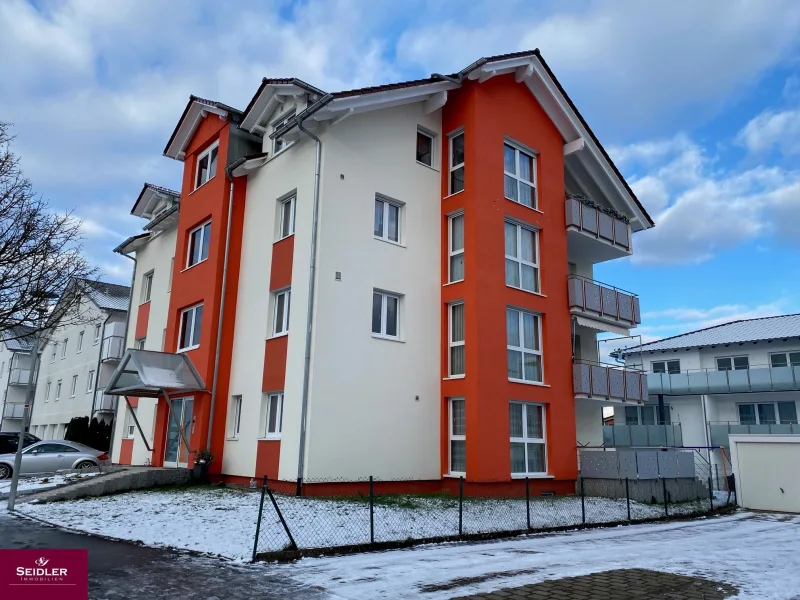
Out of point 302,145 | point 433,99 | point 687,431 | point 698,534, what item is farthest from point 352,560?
point 687,431

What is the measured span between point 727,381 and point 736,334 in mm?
4027

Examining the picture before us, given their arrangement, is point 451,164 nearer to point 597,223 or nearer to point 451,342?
point 451,342

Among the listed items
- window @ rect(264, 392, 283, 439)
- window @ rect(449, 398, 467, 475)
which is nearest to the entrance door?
window @ rect(264, 392, 283, 439)

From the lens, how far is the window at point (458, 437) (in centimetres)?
1683

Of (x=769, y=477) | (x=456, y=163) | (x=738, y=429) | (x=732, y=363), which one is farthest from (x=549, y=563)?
(x=732, y=363)

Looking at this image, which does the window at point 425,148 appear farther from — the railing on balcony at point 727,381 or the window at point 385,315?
the railing on balcony at point 727,381

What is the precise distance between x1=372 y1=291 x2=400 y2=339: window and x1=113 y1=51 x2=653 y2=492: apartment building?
0.18 feet

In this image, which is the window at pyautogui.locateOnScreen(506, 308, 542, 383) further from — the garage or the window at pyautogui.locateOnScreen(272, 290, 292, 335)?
the garage

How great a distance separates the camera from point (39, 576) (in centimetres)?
530

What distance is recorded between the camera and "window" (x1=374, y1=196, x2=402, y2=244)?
17438 mm

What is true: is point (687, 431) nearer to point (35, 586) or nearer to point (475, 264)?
point (475, 264)

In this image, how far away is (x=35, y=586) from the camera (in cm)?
521

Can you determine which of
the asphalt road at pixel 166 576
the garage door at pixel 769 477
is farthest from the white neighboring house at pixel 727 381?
the asphalt road at pixel 166 576

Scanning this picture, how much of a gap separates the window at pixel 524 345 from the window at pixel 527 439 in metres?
0.84
